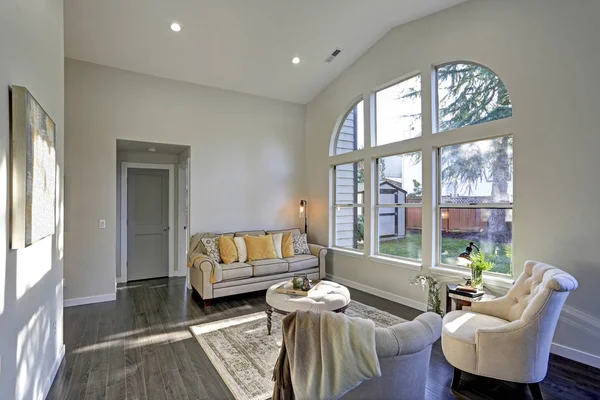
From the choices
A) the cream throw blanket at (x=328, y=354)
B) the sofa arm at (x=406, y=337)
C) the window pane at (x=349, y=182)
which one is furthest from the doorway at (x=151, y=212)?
A: the sofa arm at (x=406, y=337)

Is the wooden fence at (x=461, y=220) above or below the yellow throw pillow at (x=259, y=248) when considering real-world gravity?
above

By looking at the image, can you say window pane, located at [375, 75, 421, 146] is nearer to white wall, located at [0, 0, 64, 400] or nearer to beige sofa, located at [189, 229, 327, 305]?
beige sofa, located at [189, 229, 327, 305]

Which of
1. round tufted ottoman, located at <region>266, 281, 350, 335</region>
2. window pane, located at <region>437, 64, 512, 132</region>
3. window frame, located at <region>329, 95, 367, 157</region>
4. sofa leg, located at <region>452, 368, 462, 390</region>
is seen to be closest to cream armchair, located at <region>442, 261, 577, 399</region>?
sofa leg, located at <region>452, 368, 462, 390</region>

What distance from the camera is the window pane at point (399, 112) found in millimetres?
4410

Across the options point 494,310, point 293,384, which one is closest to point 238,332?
point 293,384

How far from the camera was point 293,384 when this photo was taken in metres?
1.42

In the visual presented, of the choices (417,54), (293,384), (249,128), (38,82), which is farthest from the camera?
(249,128)

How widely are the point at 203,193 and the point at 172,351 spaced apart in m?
2.78

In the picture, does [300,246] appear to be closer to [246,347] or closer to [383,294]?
[383,294]

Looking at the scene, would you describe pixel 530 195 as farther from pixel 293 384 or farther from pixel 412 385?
pixel 293 384

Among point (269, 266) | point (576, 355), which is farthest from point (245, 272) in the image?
point (576, 355)

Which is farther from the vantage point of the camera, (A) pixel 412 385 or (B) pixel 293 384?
(A) pixel 412 385

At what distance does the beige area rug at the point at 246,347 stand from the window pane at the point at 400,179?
167 centimetres

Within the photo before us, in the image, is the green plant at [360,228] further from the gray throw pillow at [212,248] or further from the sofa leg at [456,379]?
the sofa leg at [456,379]
